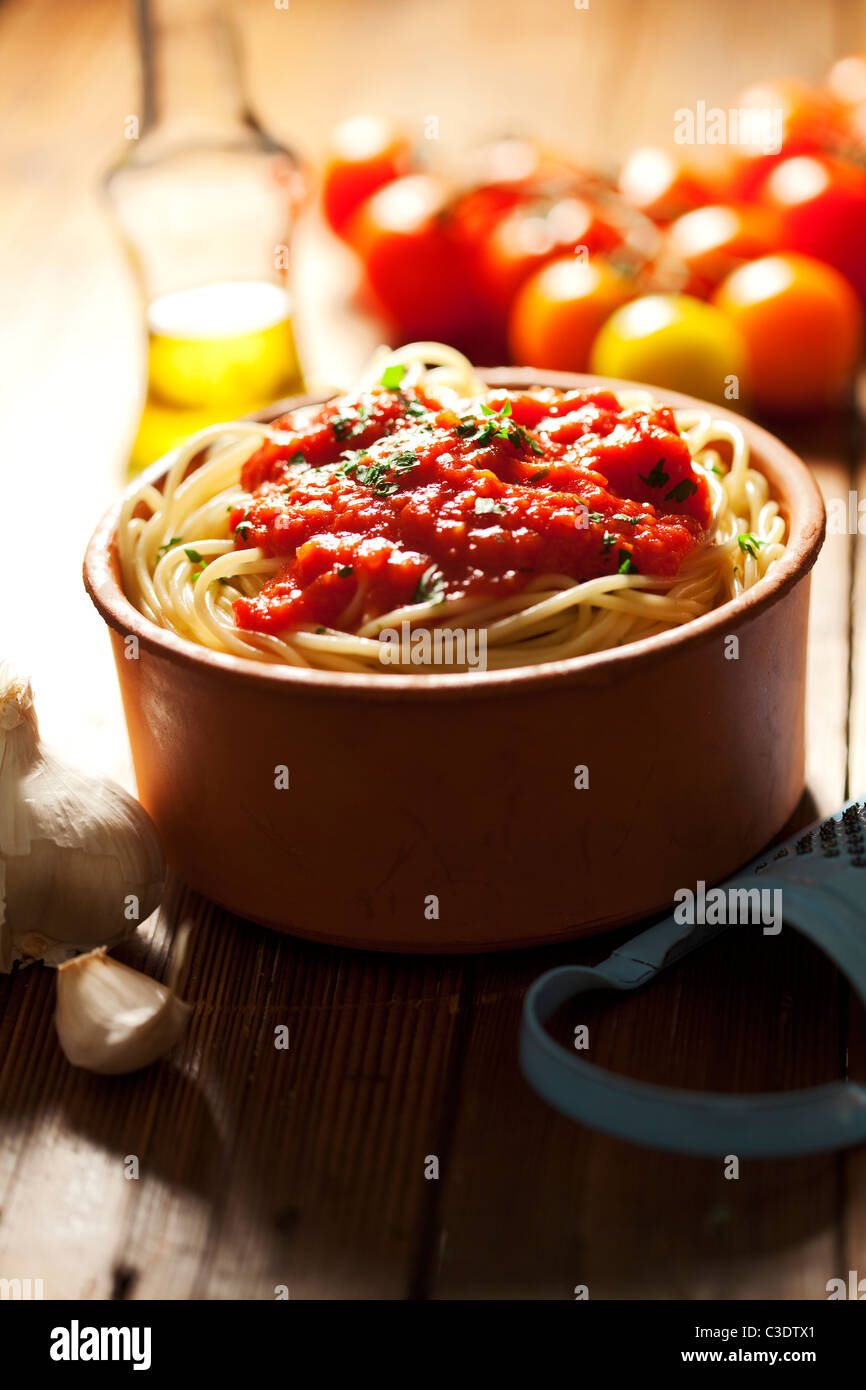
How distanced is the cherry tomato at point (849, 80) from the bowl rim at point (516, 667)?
111 inches

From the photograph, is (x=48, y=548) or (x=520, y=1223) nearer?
(x=520, y=1223)

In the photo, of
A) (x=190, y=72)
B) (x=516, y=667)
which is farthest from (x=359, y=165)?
(x=516, y=667)

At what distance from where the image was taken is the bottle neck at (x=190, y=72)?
3.38 metres

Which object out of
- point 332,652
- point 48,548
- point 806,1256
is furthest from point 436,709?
point 48,548

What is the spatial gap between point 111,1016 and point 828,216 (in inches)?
118

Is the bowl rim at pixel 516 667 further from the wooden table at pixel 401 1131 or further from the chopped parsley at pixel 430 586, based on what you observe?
the wooden table at pixel 401 1131

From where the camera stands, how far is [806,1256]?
168 centimetres

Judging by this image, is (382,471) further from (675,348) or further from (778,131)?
(778,131)

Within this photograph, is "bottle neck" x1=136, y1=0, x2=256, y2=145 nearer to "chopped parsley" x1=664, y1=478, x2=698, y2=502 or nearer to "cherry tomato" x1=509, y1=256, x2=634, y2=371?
"cherry tomato" x1=509, y1=256, x2=634, y2=371

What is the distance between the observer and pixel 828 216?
3920 mm

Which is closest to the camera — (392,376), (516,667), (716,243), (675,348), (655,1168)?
(655,1168)

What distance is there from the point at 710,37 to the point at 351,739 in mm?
4937

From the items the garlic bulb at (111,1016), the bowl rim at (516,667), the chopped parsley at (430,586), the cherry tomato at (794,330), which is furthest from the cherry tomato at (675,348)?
the garlic bulb at (111,1016)

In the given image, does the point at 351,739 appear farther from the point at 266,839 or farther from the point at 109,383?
the point at 109,383
